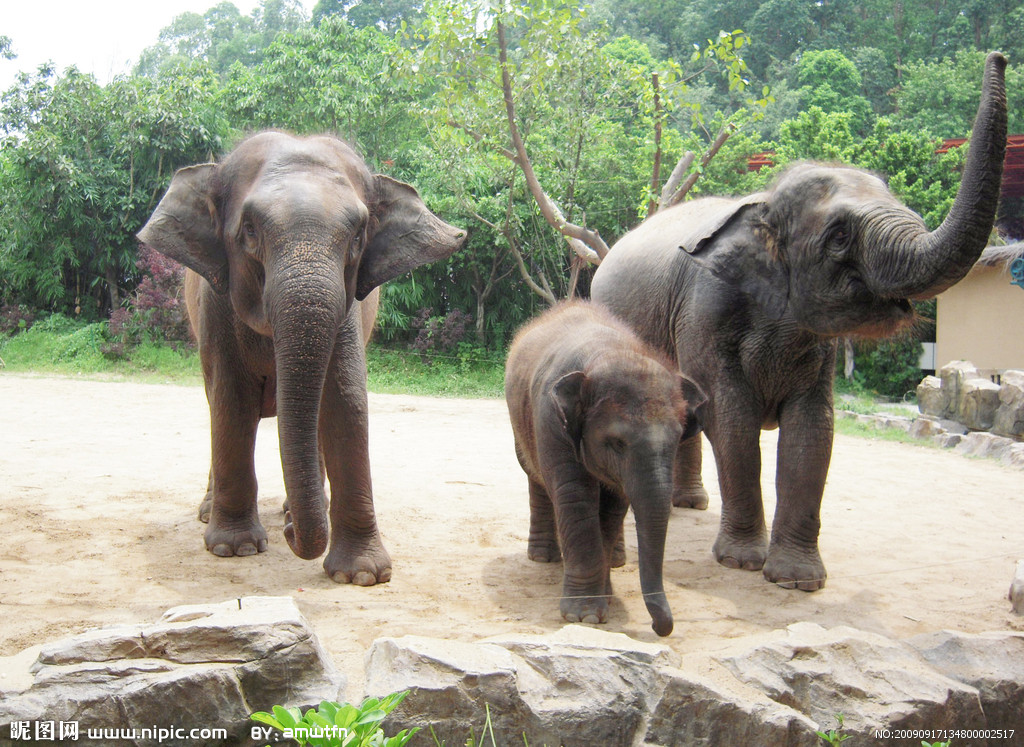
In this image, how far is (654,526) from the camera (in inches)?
152

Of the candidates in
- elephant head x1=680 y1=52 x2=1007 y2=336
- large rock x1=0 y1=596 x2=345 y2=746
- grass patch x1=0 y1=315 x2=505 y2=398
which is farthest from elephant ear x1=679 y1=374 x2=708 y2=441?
grass patch x1=0 y1=315 x2=505 y2=398

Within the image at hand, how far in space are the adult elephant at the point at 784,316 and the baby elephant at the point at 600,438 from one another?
0.53 m

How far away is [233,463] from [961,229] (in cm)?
374

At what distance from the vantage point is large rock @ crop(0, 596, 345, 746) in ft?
9.10

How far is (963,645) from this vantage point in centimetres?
353

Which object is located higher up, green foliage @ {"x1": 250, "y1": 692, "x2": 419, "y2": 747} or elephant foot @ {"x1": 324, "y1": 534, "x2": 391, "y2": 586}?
green foliage @ {"x1": 250, "y1": 692, "x2": 419, "y2": 747}

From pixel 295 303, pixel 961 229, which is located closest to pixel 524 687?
pixel 295 303

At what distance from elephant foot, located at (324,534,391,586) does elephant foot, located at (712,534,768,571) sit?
72.8 inches

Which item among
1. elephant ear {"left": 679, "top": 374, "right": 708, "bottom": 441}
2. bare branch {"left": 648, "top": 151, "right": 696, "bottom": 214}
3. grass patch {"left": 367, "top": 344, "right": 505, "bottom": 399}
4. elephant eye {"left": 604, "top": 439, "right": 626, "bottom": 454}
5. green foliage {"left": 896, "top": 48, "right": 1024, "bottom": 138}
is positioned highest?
green foliage {"left": 896, "top": 48, "right": 1024, "bottom": 138}

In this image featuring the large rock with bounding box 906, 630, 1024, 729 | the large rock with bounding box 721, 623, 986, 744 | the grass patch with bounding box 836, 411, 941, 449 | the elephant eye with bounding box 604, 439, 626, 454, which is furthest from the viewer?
the grass patch with bounding box 836, 411, 941, 449

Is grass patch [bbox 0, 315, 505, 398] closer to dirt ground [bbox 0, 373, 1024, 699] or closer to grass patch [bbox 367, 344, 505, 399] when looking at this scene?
grass patch [bbox 367, 344, 505, 399]

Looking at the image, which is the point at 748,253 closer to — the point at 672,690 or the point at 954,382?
the point at 672,690

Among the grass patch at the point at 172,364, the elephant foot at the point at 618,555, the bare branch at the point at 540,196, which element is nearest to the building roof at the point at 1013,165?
the bare branch at the point at 540,196

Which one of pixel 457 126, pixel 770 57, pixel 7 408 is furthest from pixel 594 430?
pixel 770 57
